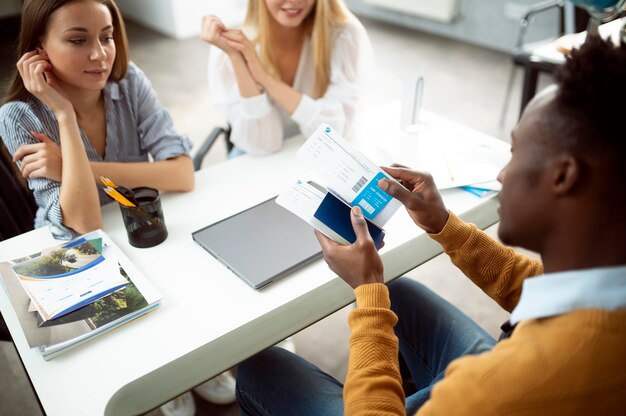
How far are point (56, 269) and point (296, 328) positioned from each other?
0.54 m

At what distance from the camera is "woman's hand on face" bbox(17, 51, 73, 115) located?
4.08ft

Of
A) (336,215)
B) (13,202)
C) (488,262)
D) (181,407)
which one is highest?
(336,215)

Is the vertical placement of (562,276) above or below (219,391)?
above

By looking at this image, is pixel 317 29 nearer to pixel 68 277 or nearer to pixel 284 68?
pixel 284 68

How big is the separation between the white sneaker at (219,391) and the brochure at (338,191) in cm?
87

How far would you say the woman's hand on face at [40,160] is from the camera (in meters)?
1.25

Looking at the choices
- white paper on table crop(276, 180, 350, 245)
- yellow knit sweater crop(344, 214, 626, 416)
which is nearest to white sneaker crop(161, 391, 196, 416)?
white paper on table crop(276, 180, 350, 245)

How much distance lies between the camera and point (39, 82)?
1.24 m

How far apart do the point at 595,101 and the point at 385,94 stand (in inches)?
134

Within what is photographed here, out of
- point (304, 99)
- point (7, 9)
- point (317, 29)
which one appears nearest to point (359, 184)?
point (304, 99)

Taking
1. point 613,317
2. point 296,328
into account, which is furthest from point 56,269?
point 613,317

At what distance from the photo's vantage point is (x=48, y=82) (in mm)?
1286

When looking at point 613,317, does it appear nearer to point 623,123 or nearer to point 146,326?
point 623,123

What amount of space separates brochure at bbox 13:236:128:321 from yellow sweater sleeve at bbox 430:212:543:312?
699mm
